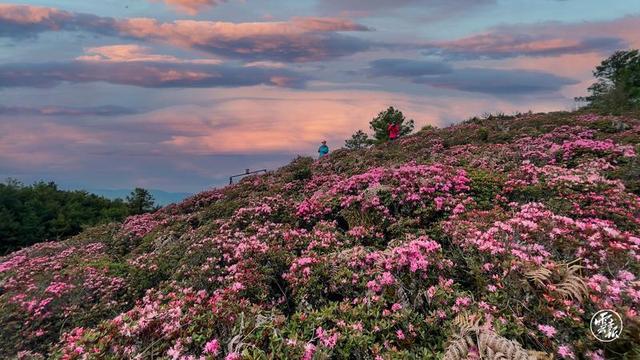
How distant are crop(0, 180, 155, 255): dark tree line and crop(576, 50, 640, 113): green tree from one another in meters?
45.2

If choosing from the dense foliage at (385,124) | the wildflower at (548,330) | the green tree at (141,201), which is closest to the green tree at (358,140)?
the dense foliage at (385,124)

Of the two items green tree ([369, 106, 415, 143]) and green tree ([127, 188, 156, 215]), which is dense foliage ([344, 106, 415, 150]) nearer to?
green tree ([369, 106, 415, 143])

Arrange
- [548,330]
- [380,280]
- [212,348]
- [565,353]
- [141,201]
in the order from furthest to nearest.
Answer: [141,201], [380,280], [212,348], [548,330], [565,353]

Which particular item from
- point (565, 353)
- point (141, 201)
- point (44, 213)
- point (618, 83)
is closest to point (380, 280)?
point (565, 353)

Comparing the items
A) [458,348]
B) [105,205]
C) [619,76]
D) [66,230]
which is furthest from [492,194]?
[619,76]

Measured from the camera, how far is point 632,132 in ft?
57.9

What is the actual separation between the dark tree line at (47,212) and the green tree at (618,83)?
45.2m

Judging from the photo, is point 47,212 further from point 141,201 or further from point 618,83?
point 618,83

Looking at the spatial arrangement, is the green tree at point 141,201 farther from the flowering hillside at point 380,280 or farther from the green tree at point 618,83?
the green tree at point 618,83

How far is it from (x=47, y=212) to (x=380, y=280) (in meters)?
33.7

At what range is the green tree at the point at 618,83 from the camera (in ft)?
148

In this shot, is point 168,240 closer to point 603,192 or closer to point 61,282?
point 61,282

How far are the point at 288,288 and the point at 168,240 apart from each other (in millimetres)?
7342

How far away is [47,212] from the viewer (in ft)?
106
